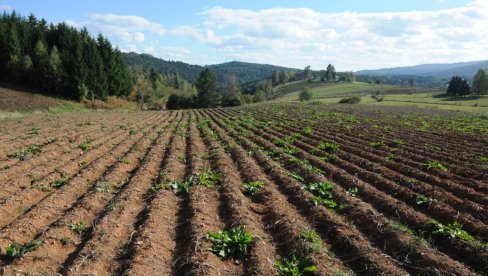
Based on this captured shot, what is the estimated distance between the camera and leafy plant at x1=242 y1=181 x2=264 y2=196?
34.9 feet

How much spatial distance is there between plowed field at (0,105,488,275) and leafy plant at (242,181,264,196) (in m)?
0.09

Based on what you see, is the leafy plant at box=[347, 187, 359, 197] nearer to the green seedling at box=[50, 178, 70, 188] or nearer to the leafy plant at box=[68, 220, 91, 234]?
the leafy plant at box=[68, 220, 91, 234]

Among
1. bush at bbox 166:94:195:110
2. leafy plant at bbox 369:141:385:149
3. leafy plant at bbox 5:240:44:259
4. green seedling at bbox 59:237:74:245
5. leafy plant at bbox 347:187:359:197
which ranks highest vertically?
leafy plant at bbox 5:240:44:259

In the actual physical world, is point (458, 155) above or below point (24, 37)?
below

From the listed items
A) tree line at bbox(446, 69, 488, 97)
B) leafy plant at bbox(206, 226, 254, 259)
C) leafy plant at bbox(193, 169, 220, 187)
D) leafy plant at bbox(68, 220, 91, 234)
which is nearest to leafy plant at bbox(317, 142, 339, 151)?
leafy plant at bbox(193, 169, 220, 187)

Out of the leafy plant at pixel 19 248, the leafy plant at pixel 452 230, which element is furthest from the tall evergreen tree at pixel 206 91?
the leafy plant at pixel 19 248

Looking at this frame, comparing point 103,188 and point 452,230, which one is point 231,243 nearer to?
point 452,230

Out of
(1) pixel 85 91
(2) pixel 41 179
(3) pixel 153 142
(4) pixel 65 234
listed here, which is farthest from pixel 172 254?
(1) pixel 85 91

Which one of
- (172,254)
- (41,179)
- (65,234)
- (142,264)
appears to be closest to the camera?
(142,264)

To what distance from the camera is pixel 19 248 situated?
671cm

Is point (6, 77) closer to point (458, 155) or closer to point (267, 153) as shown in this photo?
point (267, 153)

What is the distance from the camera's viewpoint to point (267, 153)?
16141mm

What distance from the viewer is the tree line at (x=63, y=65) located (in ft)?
197

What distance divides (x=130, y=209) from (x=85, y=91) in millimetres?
55574
